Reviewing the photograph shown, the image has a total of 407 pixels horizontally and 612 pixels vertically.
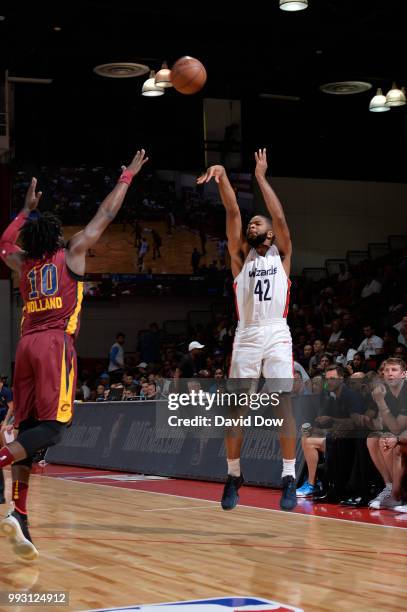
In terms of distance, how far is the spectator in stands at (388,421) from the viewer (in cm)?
878

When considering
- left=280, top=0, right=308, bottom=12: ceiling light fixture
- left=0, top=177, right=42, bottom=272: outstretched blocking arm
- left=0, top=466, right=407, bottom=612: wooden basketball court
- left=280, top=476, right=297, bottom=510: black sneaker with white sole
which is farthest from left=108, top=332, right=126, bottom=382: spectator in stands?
left=0, top=177, right=42, bottom=272: outstretched blocking arm

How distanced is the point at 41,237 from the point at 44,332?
60 cm

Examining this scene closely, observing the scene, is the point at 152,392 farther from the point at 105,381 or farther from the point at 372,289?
the point at 372,289

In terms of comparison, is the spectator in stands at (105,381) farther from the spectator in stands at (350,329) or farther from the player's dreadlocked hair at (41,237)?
the player's dreadlocked hair at (41,237)

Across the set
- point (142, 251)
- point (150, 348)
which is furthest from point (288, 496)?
point (142, 251)

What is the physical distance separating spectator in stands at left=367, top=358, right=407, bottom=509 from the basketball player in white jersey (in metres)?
1.71

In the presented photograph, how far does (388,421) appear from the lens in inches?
349

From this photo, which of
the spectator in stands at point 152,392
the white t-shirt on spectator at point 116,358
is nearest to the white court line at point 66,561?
the spectator in stands at point 152,392

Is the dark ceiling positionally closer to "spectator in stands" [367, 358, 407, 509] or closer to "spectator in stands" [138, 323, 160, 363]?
"spectator in stands" [138, 323, 160, 363]

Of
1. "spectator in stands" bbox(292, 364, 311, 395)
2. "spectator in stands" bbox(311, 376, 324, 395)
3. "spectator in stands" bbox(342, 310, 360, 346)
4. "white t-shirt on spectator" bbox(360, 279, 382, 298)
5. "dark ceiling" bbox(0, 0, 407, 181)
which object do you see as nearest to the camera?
"spectator in stands" bbox(311, 376, 324, 395)

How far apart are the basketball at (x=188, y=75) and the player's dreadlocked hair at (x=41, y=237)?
3.20 meters

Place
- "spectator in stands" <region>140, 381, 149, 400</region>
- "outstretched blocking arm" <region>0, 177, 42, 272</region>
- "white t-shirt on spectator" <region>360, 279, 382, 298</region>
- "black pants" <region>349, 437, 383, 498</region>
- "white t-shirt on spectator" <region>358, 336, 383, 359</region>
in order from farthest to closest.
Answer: "white t-shirt on spectator" <region>360, 279, 382, 298</region> → "spectator in stands" <region>140, 381, 149, 400</region> → "white t-shirt on spectator" <region>358, 336, 383, 359</region> → "black pants" <region>349, 437, 383, 498</region> → "outstretched blocking arm" <region>0, 177, 42, 272</region>

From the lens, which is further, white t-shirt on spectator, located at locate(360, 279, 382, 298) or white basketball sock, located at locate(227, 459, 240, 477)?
white t-shirt on spectator, located at locate(360, 279, 382, 298)

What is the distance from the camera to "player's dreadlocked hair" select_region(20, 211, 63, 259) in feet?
19.5
